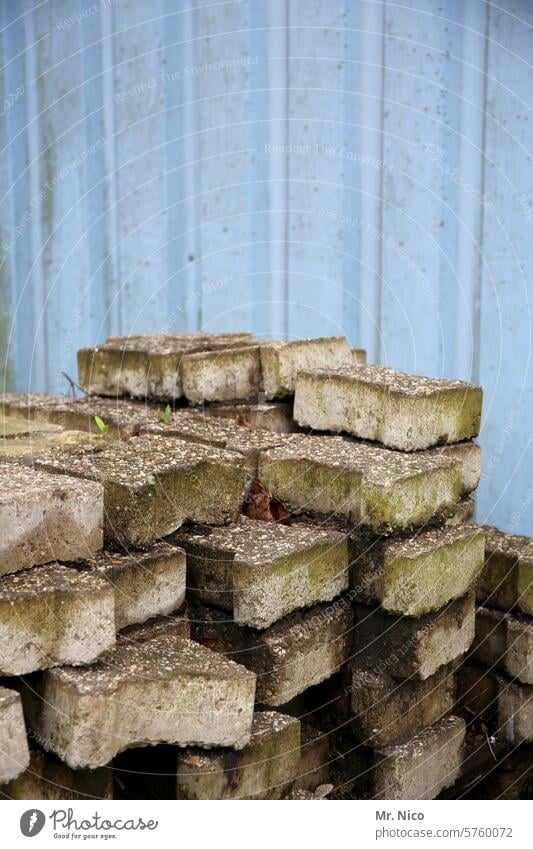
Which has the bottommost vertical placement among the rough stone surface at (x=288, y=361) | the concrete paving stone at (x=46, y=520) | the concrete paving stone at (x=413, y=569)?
the concrete paving stone at (x=413, y=569)

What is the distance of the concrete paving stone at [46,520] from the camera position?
237 centimetres

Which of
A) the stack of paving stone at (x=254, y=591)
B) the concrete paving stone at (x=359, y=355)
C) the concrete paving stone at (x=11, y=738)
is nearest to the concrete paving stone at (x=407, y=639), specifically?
the stack of paving stone at (x=254, y=591)

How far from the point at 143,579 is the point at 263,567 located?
0.32 metres

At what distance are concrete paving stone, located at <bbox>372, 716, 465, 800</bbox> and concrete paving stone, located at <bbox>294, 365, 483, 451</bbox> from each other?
896 millimetres

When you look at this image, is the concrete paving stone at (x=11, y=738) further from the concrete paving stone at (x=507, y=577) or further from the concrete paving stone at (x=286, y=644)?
the concrete paving stone at (x=507, y=577)

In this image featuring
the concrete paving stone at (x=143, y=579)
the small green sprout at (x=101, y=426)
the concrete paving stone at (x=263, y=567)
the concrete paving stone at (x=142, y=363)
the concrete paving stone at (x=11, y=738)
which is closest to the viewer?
the concrete paving stone at (x=11, y=738)

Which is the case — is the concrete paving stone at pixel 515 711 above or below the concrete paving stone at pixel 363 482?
below

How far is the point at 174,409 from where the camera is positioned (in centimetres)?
374

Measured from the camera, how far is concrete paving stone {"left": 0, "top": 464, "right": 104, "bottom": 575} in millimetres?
2373

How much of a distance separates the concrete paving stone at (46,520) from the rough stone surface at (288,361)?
120 cm

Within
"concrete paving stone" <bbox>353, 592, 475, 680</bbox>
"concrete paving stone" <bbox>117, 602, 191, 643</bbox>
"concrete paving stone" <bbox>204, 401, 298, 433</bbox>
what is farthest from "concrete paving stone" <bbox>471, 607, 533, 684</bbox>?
"concrete paving stone" <bbox>117, 602, 191, 643</bbox>

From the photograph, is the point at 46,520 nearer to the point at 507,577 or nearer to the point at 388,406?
the point at 388,406

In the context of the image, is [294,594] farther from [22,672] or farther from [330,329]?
[330,329]

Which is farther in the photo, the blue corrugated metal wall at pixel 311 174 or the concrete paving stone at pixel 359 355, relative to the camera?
the blue corrugated metal wall at pixel 311 174
